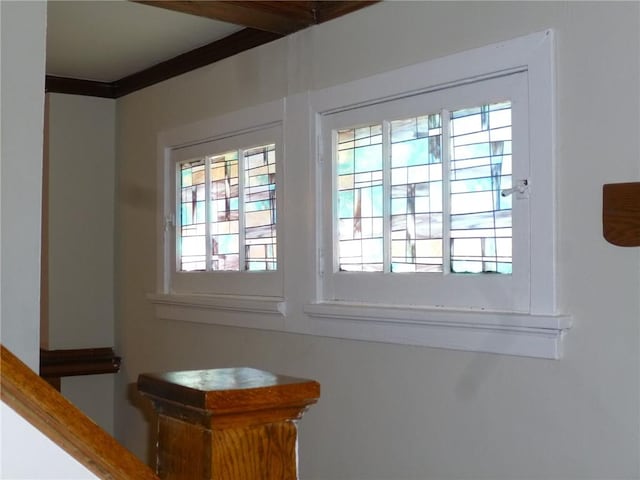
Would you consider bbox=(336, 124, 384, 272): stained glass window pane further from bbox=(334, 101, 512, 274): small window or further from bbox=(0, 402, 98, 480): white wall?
bbox=(0, 402, 98, 480): white wall

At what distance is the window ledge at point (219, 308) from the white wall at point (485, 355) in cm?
5

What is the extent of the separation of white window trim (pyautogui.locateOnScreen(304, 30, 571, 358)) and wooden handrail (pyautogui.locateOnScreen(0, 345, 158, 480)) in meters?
1.45

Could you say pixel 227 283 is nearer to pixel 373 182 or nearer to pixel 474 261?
pixel 373 182

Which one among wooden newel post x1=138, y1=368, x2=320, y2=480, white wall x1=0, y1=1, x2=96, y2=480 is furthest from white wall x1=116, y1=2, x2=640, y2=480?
wooden newel post x1=138, y1=368, x2=320, y2=480

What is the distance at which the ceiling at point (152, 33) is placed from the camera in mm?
2742

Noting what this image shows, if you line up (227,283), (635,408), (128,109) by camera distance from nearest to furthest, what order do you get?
(635,408) → (227,283) → (128,109)

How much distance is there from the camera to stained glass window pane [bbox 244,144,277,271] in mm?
3119

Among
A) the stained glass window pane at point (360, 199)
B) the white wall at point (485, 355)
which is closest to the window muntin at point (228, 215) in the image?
the white wall at point (485, 355)

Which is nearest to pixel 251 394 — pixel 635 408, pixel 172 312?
pixel 635 408

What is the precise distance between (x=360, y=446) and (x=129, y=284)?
1811 mm

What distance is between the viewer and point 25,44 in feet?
7.45

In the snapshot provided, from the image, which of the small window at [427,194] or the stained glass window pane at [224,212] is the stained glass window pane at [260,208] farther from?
the small window at [427,194]

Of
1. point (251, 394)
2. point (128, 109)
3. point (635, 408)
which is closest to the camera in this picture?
point (251, 394)

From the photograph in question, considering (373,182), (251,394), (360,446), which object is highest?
(373,182)
